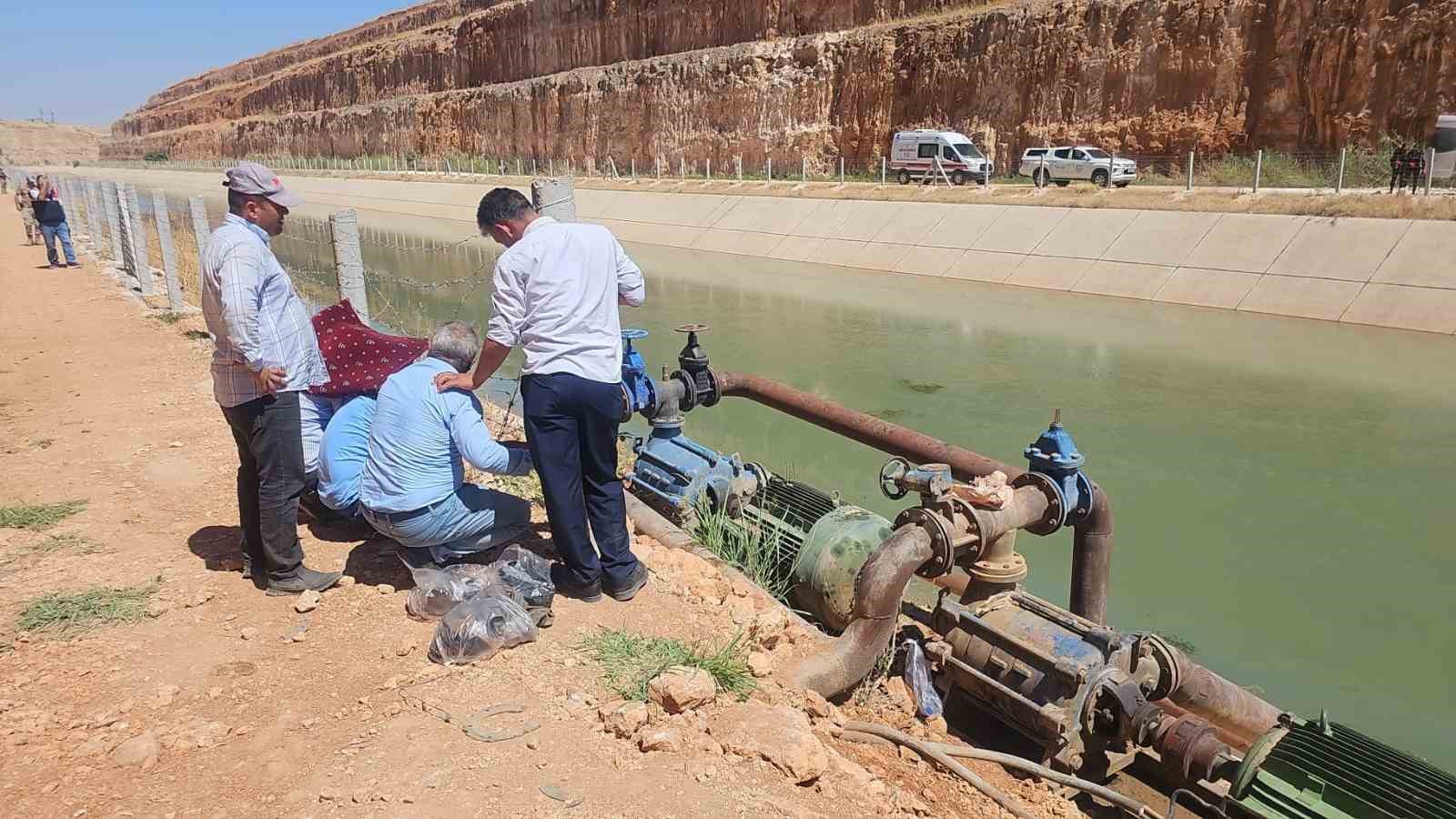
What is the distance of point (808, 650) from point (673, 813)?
1397 mm

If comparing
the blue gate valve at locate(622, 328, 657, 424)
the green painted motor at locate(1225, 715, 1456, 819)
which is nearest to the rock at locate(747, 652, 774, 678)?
the green painted motor at locate(1225, 715, 1456, 819)

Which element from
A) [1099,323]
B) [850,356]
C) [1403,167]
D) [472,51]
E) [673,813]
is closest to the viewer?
[673,813]

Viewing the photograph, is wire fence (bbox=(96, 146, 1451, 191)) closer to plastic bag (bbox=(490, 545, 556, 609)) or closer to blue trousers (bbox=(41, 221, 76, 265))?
blue trousers (bbox=(41, 221, 76, 265))

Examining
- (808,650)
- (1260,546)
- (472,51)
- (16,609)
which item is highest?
(472,51)

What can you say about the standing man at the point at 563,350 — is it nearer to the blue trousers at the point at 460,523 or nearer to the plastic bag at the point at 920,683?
the blue trousers at the point at 460,523

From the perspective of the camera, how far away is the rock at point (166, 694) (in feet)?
11.2

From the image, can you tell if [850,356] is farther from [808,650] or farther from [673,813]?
[673,813]

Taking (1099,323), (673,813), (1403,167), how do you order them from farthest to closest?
(1403,167), (1099,323), (673,813)

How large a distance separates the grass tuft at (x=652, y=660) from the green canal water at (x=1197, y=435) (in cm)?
309

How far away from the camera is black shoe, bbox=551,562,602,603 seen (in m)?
4.23

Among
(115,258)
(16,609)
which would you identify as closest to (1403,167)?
(16,609)

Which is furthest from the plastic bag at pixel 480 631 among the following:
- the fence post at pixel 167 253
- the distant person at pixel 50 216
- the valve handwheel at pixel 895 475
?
the distant person at pixel 50 216

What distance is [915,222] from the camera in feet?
67.9

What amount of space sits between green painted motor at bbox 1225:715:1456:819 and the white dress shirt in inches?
118
